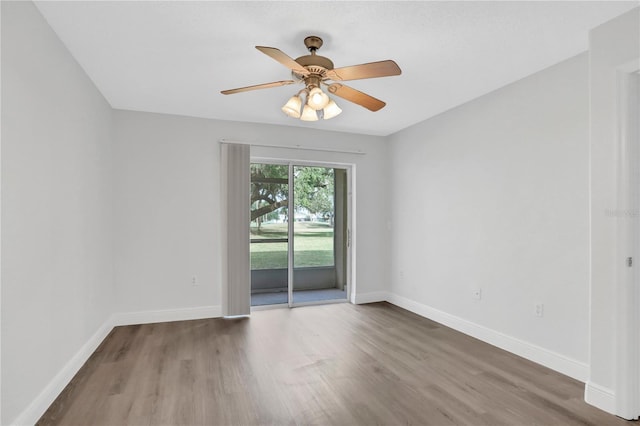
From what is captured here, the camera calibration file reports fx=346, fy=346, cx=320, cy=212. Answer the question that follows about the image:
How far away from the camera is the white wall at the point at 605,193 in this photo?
2.28 meters

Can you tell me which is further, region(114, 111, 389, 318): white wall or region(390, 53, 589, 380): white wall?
region(114, 111, 389, 318): white wall

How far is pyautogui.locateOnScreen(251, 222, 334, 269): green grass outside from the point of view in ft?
15.9

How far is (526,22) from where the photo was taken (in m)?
2.29

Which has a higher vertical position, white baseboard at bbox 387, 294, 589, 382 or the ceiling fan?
the ceiling fan

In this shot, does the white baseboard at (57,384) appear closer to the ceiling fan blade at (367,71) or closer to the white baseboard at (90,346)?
the white baseboard at (90,346)

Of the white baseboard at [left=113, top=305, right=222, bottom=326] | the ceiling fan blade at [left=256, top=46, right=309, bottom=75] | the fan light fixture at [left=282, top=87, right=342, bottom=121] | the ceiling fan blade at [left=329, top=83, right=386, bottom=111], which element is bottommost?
the white baseboard at [left=113, top=305, right=222, bottom=326]

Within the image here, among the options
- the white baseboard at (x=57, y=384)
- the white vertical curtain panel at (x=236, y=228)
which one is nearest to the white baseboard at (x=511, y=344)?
the white vertical curtain panel at (x=236, y=228)

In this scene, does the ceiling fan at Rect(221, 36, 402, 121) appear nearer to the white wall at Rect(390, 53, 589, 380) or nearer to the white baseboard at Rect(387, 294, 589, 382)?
the white wall at Rect(390, 53, 589, 380)

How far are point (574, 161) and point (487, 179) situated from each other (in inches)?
34.7

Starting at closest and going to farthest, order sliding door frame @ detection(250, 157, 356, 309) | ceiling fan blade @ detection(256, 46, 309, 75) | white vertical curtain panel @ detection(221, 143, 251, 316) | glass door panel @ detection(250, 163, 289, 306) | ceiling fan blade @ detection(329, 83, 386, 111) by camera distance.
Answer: ceiling fan blade @ detection(256, 46, 309, 75)
ceiling fan blade @ detection(329, 83, 386, 111)
white vertical curtain panel @ detection(221, 143, 251, 316)
glass door panel @ detection(250, 163, 289, 306)
sliding door frame @ detection(250, 157, 356, 309)

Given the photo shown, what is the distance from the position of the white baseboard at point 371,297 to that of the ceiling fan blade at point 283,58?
12.1ft

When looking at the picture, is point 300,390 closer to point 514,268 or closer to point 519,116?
point 514,268

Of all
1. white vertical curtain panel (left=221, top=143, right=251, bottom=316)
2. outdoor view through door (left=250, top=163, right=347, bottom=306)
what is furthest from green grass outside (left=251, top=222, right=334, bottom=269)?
white vertical curtain panel (left=221, top=143, right=251, bottom=316)

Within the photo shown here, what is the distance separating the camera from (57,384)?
7.99 ft
